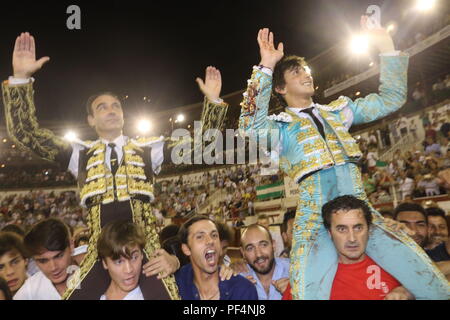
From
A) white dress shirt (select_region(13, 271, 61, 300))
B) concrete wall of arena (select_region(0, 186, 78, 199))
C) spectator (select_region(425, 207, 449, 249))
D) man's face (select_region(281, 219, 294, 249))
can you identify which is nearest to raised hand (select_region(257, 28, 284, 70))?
man's face (select_region(281, 219, 294, 249))

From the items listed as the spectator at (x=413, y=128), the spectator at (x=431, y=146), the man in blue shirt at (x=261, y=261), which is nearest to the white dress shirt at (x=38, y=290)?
the man in blue shirt at (x=261, y=261)

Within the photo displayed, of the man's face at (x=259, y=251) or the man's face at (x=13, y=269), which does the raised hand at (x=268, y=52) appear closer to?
the man's face at (x=259, y=251)

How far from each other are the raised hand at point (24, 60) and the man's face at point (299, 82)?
1545 mm

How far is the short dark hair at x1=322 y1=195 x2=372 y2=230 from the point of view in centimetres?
199

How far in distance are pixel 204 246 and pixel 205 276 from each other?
0.63ft

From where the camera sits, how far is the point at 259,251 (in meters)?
2.55

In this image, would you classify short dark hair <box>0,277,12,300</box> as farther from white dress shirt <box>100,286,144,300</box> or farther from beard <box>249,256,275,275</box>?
beard <box>249,256,275,275</box>

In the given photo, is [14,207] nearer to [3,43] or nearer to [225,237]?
[3,43]

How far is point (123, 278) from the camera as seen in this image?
212cm

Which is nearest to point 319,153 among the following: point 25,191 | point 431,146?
point 431,146

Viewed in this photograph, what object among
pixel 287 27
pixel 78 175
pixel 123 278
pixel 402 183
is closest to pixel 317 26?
pixel 287 27

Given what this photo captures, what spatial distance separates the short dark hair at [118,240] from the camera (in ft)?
6.95

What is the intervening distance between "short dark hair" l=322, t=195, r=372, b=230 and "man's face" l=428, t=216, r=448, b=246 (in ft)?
5.13
